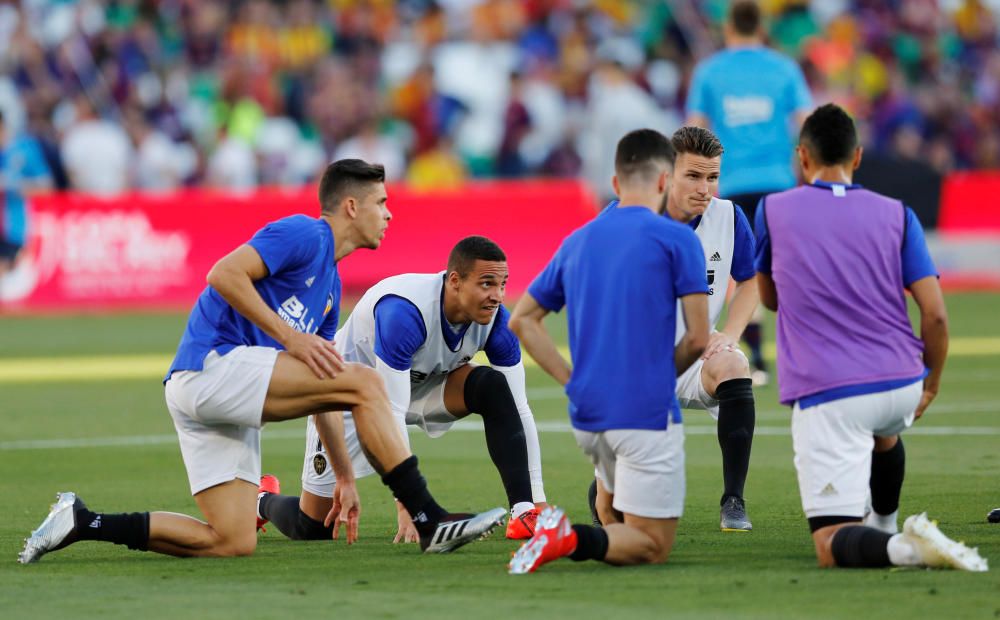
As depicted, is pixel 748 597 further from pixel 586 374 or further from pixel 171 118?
pixel 171 118

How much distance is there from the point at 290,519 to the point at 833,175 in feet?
11.1

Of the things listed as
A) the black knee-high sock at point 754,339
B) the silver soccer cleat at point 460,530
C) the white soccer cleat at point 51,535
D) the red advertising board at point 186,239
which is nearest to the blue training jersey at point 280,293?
the white soccer cleat at point 51,535

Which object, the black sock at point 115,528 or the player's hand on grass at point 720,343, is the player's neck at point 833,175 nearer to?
the player's hand on grass at point 720,343

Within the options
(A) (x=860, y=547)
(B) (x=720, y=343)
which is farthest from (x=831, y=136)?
(B) (x=720, y=343)

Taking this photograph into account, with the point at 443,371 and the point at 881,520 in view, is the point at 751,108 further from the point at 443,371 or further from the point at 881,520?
the point at 881,520

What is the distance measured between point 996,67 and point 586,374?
26567mm

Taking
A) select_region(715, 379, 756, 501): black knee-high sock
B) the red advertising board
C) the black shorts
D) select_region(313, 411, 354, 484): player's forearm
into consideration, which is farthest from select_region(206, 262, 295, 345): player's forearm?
the black shorts

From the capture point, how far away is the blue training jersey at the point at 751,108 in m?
13.7

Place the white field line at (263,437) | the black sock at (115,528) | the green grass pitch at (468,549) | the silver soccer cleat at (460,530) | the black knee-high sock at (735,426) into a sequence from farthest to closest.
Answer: the white field line at (263,437)
the black knee-high sock at (735,426)
the black sock at (115,528)
the silver soccer cleat at (460,530)
the green grass pitch at (468,549)

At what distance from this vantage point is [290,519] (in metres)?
8.84

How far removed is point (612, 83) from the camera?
19.7m

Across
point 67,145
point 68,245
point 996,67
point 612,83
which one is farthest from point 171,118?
point 996,67

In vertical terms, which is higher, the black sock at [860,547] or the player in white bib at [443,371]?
the player in white bib at [443,371]

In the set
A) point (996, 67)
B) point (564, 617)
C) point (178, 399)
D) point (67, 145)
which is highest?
point (996, 67)
